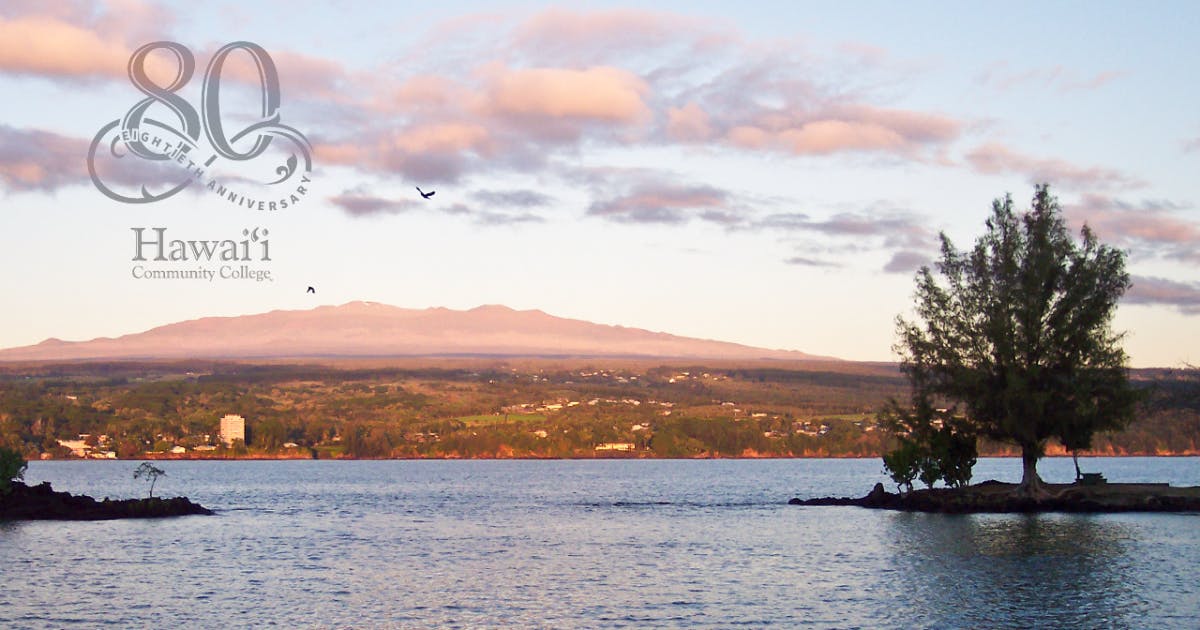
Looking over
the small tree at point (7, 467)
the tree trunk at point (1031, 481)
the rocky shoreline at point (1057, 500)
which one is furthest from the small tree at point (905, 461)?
the small tree at point (7, 467)

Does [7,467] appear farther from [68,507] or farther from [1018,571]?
[1018,571]

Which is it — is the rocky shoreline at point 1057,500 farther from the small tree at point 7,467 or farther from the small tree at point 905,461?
the small tree at point 7,467

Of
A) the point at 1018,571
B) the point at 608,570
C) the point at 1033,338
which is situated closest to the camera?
the point at 1018,571

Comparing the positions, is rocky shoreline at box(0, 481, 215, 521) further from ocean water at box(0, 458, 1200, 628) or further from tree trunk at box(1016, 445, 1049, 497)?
tree trunk at box(1016, 445, 1049, 497)

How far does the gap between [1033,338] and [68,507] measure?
243ft

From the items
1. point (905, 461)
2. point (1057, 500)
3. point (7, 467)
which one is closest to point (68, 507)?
point (7, 467)

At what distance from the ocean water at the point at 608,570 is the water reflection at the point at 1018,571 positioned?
0.59 ft

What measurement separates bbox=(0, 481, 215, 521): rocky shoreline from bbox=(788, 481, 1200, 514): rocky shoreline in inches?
2269

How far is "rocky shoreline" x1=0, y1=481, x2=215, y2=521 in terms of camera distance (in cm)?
9700

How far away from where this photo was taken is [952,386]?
293 feet

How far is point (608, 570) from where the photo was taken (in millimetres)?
62750

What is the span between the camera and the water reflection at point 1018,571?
47125 millimetres

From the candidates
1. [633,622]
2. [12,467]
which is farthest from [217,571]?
[12,467]

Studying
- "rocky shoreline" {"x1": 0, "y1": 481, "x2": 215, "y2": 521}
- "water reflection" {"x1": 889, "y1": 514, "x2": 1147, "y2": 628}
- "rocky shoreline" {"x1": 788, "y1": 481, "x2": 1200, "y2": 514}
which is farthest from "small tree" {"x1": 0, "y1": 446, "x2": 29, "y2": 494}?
"rocky shoreline" {"x1": 788, "y1": 481, "x2": 1200, "y2": 514}
